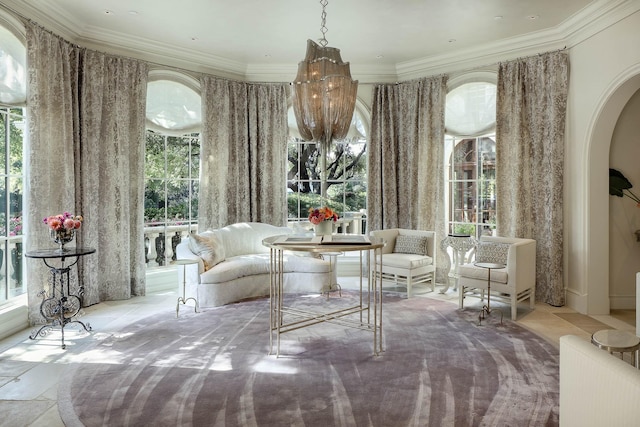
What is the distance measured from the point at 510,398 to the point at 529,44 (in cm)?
428

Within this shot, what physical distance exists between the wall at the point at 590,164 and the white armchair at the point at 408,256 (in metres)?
1.58

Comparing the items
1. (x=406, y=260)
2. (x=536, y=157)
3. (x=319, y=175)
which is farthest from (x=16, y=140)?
(x=536, y=157)

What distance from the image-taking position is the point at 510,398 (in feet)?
8.91

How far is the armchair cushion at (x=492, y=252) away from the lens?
5.04m

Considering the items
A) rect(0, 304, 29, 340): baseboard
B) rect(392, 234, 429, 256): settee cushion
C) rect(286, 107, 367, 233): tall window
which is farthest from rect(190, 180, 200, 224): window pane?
rect(392, 234, 429, 256): settee cushion

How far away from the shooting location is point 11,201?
4238 mm

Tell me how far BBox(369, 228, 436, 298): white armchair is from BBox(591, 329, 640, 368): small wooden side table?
309cm

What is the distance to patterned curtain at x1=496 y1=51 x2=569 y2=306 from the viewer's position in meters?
4.98

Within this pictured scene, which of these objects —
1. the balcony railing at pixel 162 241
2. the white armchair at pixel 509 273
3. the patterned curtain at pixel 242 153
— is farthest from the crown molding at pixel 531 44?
the balcony railing at pixel 162 241

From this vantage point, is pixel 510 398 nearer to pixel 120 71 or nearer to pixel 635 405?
pixel 635 405

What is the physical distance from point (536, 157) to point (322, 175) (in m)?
3.00

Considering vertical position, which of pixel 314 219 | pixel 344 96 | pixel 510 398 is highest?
pixel 344 96

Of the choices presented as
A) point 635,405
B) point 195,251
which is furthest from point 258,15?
point 635,405

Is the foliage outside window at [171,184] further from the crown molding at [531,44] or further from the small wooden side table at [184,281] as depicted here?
the crown molding at [531,44]
